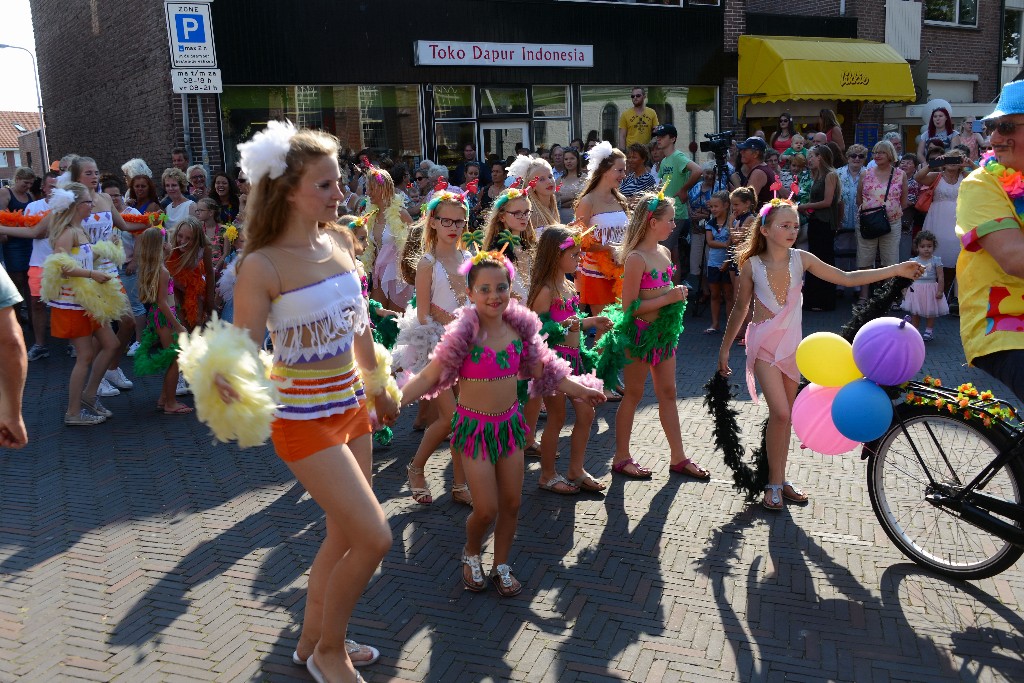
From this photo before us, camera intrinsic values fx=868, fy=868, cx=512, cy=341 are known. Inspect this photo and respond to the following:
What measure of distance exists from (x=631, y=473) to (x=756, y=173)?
230 inches

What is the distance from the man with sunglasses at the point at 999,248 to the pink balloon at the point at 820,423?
0.72m

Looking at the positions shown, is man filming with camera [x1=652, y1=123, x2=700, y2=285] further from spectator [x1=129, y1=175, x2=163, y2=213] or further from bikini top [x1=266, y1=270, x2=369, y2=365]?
bikini top [x1=266, y1=270, x2=369, y2=365]

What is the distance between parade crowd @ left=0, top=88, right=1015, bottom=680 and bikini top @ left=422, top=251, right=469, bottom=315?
0.01 metres

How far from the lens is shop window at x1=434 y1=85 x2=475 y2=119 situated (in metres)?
16.5

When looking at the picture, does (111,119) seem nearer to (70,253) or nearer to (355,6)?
(355,6)

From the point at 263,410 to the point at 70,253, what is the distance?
5.41m

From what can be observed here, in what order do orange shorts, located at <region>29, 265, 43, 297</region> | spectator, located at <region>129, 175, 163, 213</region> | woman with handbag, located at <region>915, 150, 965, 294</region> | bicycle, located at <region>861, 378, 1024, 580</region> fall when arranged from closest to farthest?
bicycle, located at <region>861, 378, 1024, 580</region>
orange shorts, located at <region>29, 265, 43, 297</region>
woman with handbag, located at <region>915, 150, 965, 294</region>
spectator, located at <region>129, 175, 163, 213</region>

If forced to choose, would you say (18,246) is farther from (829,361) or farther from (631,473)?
(829,361)

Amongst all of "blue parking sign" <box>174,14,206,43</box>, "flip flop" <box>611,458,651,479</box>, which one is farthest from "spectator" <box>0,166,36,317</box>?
"flip flop" <box>611,458,651,479</box>

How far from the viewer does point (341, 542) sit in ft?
10.9

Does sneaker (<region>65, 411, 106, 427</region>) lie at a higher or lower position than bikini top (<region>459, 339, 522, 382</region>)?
lower

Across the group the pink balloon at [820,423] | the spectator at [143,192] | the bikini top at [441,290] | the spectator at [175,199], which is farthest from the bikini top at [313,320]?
the spectator at [143,192]

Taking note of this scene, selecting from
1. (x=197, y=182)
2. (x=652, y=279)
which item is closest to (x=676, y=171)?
(x=652, y=279)

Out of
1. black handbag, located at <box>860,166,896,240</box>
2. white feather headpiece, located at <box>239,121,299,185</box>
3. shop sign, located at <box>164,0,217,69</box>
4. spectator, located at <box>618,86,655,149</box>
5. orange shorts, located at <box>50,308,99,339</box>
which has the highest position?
shop sign, located at <box>164,0,217,69</box>
